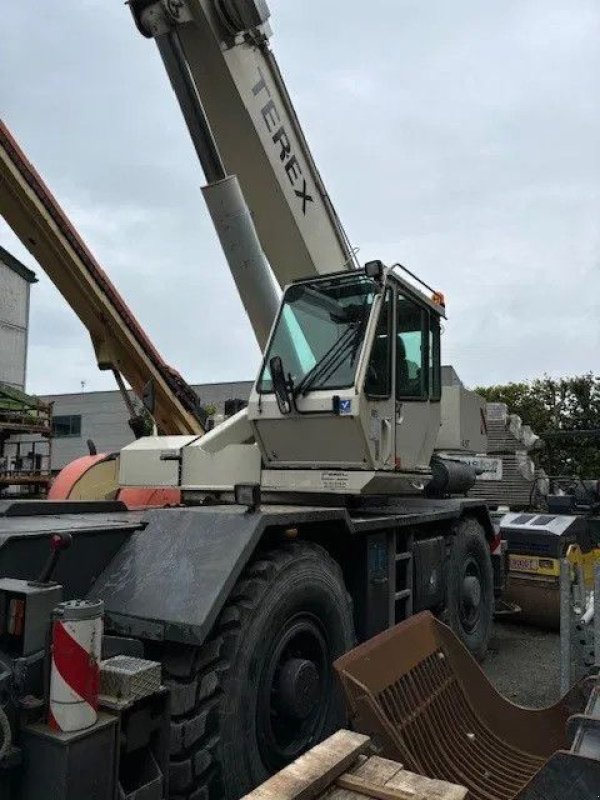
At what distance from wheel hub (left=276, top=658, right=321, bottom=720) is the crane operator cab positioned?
49.1 inches

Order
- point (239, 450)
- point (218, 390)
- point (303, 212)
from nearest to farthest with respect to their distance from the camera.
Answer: point (239, 450)
point (303, 212)
point (218, 390)

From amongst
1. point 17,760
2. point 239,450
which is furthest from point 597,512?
point 17,760

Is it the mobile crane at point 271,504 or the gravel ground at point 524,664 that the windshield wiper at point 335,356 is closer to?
the mobile crane at point 271,504

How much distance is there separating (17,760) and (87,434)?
127 feet

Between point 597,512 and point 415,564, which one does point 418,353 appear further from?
point 597,512

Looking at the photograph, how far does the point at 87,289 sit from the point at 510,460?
10166 millimetres

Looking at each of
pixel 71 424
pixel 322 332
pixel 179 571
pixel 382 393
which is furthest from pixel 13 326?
pixel 179 571

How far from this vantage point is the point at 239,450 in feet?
16.2

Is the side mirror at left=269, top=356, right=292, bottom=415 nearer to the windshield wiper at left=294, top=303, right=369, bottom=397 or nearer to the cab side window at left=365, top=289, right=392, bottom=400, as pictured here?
the windshield wiper at left=294, top=303, right=369, bottom=397

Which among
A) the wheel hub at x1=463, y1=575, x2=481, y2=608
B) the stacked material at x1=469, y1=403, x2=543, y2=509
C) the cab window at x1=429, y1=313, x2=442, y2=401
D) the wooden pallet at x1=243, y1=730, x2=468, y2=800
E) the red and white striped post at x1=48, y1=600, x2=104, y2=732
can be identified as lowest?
the wheel hub at x1=463, y1=575, x2=481, y2=608

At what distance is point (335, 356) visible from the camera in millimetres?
4547

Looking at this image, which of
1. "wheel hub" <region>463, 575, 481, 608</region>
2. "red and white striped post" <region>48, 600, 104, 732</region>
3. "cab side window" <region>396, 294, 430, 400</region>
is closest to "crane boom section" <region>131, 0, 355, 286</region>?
"cab side window" <region>396, 294, 430, 400</region>

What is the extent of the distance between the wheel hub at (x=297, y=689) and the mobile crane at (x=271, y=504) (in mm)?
10

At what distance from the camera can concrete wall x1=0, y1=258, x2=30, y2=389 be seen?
29.1 m
